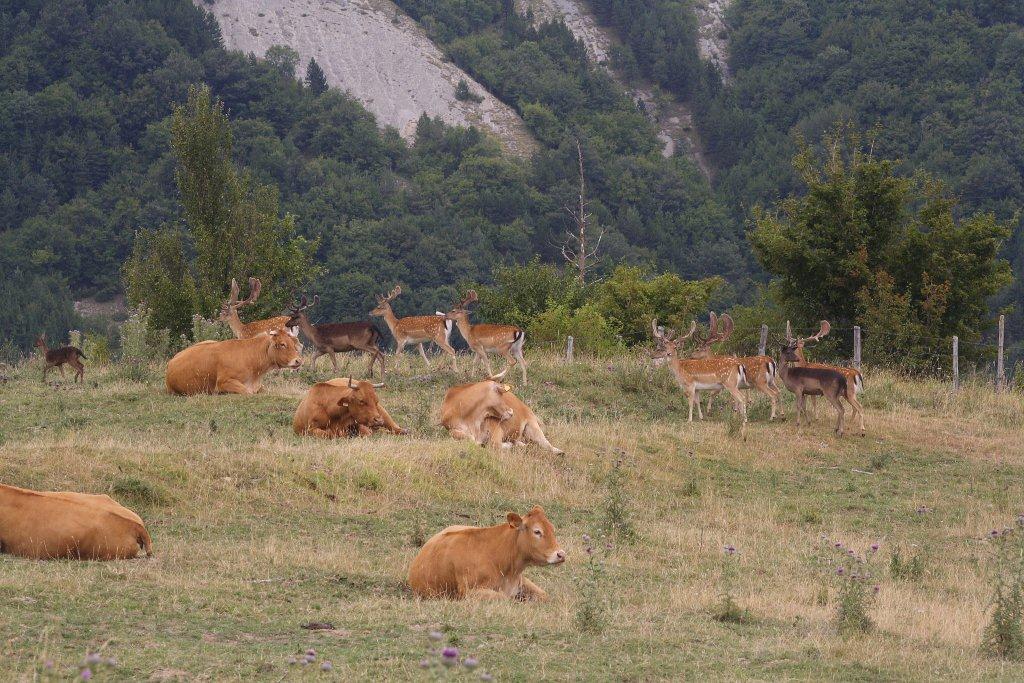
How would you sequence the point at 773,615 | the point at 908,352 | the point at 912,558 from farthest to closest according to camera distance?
the point at 908,352 → the point at 912,558 → the point at 773,615

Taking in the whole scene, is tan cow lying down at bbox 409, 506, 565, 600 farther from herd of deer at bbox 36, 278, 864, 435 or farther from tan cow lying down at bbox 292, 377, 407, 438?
herd of deer at bbox 36, 278, 864, 435

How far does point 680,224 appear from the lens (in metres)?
98.8

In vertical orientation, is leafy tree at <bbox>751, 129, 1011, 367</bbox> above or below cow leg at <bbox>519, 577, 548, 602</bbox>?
above

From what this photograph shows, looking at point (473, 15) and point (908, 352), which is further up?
point (473, 15)

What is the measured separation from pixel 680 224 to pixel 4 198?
4264 cm

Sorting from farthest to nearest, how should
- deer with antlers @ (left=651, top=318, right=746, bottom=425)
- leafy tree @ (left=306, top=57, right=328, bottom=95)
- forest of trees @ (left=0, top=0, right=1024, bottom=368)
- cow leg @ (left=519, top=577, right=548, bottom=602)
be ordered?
leafy tree @ (left=306, top=57, right=328, bottom=95) → forest of trees @ (left=0, top=0, right=1024, bottom=368) → deer with antlers @ (left=651, top=318, right=746, bottom=425) → cow leg @ (left=519, top=577, right=548, bottom=602)

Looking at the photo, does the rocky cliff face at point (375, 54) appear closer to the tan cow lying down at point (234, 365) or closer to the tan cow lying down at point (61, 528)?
the tan cow lying down at point (234, 365)

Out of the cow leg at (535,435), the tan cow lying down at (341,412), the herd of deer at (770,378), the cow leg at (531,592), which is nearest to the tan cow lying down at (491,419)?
the cow leg at (535,435)

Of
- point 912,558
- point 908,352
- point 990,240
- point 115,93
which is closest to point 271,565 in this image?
point 912,558

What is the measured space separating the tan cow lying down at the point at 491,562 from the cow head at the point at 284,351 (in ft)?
32.9

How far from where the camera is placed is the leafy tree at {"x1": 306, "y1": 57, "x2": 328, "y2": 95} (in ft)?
397

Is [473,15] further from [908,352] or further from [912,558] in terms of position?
[912,558]

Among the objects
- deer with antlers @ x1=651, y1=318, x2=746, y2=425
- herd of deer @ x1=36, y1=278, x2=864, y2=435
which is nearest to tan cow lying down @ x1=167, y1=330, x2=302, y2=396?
herd of deer @ x1=36, y1=278, x2=864, y2=435

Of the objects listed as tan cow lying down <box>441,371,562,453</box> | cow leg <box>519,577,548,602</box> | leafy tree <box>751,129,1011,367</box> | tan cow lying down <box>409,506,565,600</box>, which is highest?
leafy tree <box>751,129,1011,367</box>
